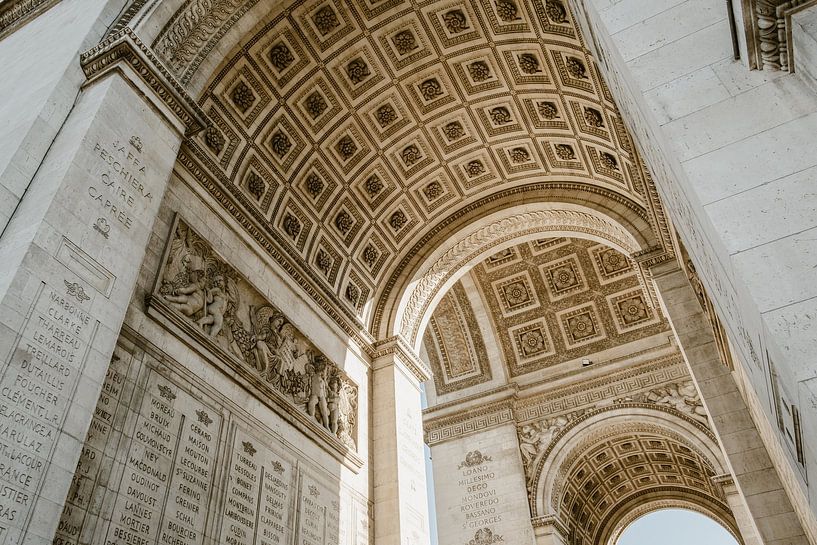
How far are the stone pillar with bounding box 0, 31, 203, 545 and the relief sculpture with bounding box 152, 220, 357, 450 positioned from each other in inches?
61.0

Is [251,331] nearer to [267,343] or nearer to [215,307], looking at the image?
[267,343]

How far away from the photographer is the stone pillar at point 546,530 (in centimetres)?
1605

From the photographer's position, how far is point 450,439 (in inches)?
723

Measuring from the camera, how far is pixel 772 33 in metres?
3.96

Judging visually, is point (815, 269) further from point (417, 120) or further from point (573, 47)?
point (417, 120)

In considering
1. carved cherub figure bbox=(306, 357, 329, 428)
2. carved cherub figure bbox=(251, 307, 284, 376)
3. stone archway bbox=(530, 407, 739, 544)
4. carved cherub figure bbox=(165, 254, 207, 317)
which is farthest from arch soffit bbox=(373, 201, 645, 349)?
stone archway bbox=(530, 407, 739, 544)

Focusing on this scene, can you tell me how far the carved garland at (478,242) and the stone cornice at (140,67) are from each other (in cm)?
759

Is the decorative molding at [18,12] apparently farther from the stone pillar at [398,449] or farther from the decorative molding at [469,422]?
the decorative molding at [469,422]

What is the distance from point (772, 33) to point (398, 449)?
34.0 feet

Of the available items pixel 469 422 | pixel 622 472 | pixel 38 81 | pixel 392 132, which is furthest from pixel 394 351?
pixel 622 472

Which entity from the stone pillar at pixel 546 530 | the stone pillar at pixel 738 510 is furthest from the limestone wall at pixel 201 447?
the stone pillar at pixel 738 510

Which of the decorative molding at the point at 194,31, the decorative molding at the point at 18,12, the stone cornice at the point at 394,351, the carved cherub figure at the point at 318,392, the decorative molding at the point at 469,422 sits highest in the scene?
the decorative molding at the point at 18,12

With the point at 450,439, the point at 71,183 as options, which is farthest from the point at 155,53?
the point at 450,439

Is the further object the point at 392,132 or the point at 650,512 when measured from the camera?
the point at 650,512
